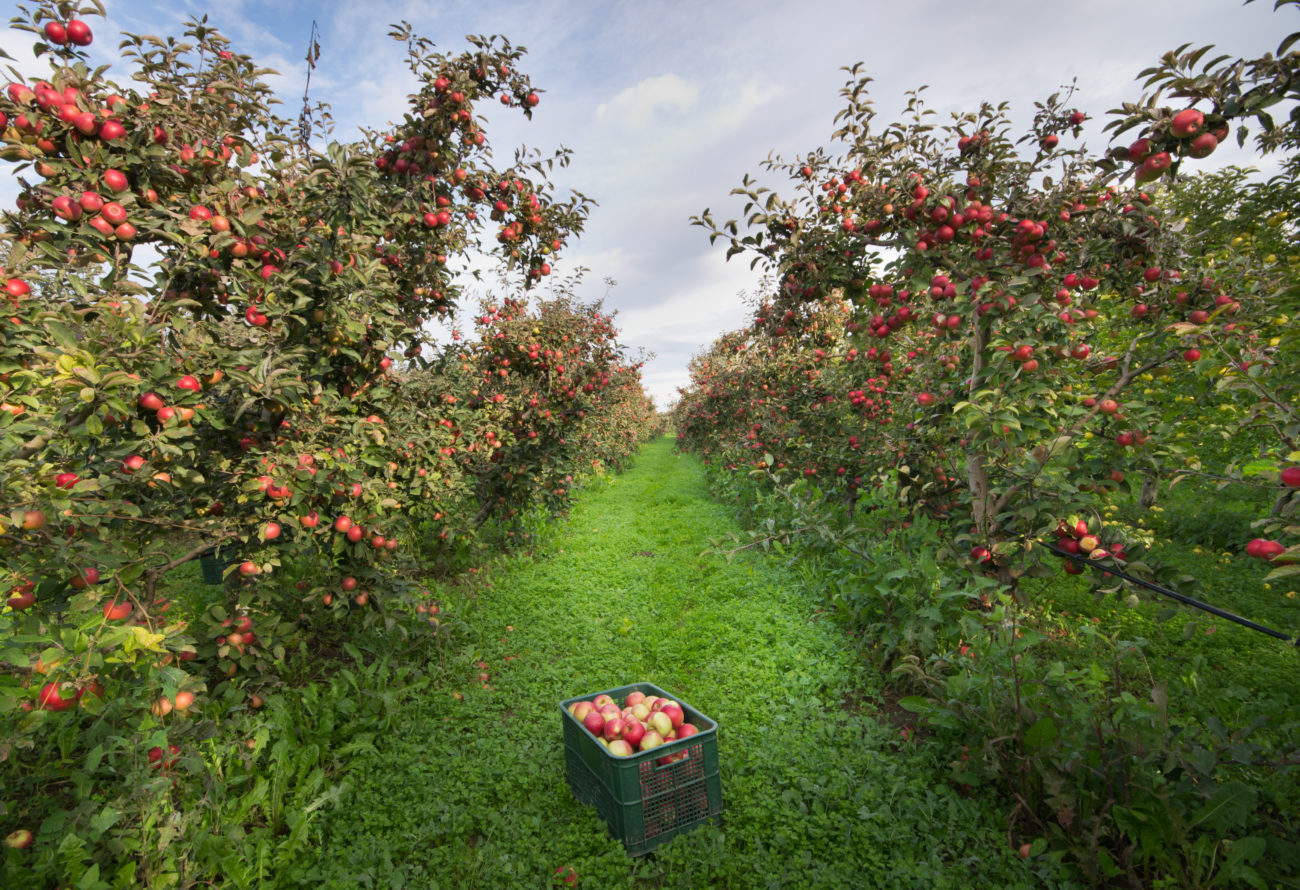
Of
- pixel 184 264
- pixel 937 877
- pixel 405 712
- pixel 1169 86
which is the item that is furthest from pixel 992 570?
pixel 184 264

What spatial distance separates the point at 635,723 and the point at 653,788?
306 millimetres

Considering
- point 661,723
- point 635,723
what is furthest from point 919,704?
point 635,723

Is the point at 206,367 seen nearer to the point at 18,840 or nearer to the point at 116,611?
the point at 116,611

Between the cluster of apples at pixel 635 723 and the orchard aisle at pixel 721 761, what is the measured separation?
1.47 feet

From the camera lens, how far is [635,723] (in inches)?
112

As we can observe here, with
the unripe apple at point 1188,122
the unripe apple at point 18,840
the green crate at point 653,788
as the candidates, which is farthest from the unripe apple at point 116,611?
the unripe apple at point 1188,122

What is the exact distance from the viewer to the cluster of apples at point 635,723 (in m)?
2.78

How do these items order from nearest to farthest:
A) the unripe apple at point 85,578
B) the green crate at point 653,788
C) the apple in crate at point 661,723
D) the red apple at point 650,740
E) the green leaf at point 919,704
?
the unripe apple at point 85,578, the green crate at point 653,788, the red apple at point 650,740, the apple in crate at point 661,723, the green leaf at point 919,704

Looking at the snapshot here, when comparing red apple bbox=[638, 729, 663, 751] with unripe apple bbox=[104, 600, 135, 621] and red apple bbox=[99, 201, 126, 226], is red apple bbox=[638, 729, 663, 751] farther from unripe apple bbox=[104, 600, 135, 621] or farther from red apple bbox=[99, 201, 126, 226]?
red apple bbox=[99, 201, 126, 226]

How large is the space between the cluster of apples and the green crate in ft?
0.19

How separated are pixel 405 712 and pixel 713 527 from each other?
18.3ft

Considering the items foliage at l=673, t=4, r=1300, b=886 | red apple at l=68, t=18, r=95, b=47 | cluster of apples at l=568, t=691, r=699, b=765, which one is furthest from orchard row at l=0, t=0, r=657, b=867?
foliage at l=673, t=4, r=1300, b=886

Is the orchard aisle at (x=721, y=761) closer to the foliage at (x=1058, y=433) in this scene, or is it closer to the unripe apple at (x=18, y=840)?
the foliage at (x=1058, y=433)

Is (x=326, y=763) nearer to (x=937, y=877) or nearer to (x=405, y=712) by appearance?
(x=405, y=712)
